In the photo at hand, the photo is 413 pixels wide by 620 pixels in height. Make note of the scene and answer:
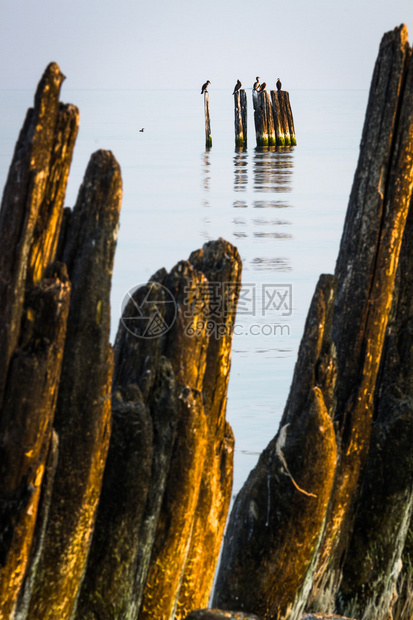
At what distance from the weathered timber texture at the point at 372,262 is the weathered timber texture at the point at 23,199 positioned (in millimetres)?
1586

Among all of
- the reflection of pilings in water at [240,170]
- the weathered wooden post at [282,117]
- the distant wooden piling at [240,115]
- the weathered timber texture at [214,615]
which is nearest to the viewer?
the weathered timber texture at [214,615]

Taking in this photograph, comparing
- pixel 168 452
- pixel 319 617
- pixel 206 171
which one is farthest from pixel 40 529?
pixel 206 171

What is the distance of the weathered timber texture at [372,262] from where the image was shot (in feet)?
13.3

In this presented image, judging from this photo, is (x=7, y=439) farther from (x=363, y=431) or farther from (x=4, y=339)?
(x=363, y=431)

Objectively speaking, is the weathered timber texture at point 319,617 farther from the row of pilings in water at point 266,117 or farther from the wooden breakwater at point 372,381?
the row of pilings in water at point 266,117

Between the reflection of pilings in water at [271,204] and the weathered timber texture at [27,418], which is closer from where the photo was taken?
the weathered timber texture at [27,418]

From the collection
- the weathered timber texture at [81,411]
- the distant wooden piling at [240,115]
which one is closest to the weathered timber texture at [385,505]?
the weathered timber texture at [81,411]

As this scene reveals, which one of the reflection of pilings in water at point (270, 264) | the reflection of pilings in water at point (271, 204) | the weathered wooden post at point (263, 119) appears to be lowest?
the reflection of pilings in water at point (270, 264)

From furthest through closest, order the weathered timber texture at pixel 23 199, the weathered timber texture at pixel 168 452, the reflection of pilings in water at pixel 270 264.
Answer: the reflection of pilings in water at pixel 270 264 → the weathered timber texture at pixel 168 452 → the weathered timber texture at pixel 23 199

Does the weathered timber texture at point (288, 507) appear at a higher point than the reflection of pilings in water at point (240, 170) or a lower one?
lower

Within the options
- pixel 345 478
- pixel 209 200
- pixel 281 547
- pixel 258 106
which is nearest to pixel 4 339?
pixel 281 547

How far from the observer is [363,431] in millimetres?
4055

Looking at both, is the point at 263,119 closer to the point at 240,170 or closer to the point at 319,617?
the point at 240,170

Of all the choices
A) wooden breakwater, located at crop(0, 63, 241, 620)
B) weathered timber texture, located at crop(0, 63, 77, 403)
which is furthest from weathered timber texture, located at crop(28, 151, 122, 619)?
weathered timber texture, located at crop(0, 63, 77, 403)
